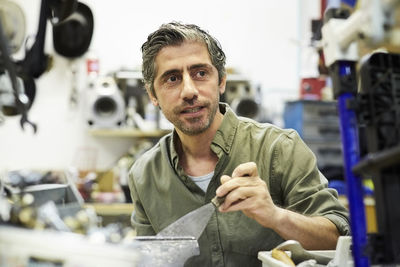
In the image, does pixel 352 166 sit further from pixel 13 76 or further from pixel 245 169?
pixel 13 76

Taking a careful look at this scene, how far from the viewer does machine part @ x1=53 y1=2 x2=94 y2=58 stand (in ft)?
8.12

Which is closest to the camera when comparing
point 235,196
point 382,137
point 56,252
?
point 56,252

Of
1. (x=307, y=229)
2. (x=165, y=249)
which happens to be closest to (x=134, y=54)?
(x=307, y=229)

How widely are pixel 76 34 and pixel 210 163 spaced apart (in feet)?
5.09

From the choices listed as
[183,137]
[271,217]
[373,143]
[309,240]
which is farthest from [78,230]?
[183,137]

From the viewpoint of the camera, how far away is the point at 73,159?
398 centimetres

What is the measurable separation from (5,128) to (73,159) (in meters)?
0.57

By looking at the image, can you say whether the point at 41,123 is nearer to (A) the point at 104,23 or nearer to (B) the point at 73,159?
(B) the point at 73,159

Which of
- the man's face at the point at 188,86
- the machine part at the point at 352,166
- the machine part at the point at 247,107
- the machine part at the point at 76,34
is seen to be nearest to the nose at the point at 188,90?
the man's face at the point at 188,86

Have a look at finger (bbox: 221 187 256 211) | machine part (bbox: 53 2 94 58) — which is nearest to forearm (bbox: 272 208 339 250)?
finger (bbox: 221 187 256 211)

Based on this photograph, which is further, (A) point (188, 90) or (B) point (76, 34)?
(B) point (76, 34)

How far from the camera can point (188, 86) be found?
1387mm

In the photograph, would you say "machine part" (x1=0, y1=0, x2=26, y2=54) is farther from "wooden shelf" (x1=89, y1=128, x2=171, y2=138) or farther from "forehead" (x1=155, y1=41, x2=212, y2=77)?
"wooden shelf" (x1=89, y1=128, x2=171, y2=138)

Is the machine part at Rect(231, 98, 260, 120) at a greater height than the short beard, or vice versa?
the short beard
